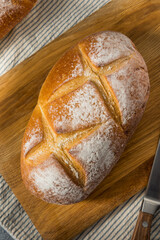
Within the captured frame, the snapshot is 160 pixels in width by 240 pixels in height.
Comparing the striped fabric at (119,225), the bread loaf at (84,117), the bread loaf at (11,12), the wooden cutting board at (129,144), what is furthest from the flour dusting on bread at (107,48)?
the striped fabric at (119,225)

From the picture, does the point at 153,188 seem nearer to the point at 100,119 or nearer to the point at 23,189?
the point at 100,119

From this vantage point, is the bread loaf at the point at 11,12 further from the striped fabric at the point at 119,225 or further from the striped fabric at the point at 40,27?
the striped fabric at the point at 119,225

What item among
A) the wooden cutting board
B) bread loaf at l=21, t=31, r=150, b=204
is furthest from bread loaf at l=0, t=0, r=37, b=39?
bread loaf at l=21, t=31, r=150, b=204

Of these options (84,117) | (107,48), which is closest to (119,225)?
(84,117)

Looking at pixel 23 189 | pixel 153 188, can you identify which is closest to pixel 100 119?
pixel 153 188

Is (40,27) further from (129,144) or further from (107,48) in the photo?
(129,144)

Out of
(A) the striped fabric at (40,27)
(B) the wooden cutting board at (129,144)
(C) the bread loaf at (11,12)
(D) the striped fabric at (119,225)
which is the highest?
(C) the bread loaf at (11,12)
